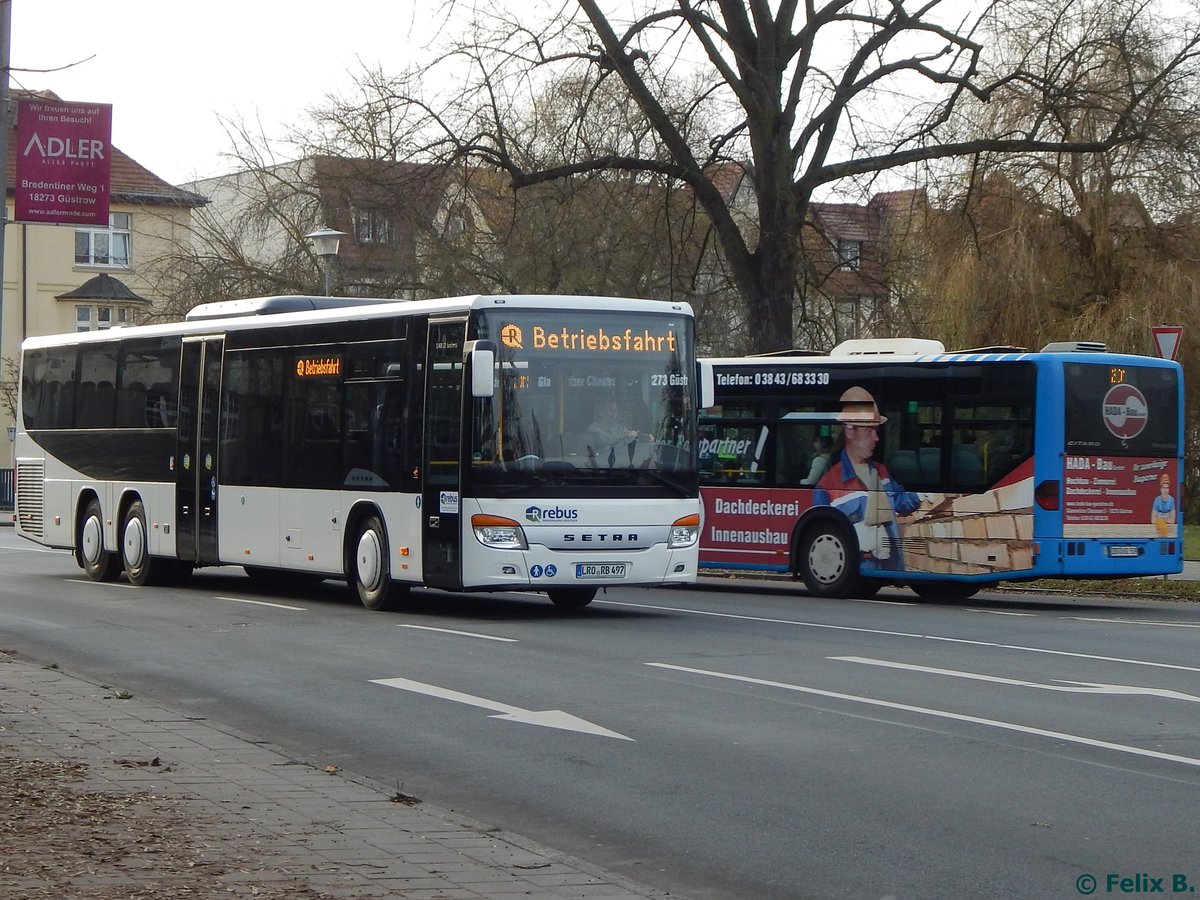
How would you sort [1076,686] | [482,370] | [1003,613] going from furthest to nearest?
[1003,613] < [482,370] < [1076,686]

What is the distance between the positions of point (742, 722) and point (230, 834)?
168 inches

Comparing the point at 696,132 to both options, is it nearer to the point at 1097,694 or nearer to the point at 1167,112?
the point at 1167,112

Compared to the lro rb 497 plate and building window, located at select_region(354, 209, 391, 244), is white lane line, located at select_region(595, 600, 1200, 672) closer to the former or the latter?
the lro rb 497 plate

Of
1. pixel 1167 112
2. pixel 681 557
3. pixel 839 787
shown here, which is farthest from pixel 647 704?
pixel 1167 112

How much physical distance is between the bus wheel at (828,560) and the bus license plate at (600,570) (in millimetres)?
5344

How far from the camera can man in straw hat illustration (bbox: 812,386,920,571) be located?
70.1 ft

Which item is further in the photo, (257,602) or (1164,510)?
(1164,510)

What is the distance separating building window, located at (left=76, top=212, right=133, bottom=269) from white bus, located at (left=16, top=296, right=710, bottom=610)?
5083 cm

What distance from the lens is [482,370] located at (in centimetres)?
1655

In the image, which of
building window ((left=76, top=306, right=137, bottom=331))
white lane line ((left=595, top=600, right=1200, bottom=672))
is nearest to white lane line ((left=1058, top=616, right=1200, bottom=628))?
white lane line ((left=595, top=600, right=1200, bottom=672))

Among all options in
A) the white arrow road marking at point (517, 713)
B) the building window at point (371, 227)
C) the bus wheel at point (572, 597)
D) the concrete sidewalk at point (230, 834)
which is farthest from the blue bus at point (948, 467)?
the concrete sidewalk at point (230, 834)

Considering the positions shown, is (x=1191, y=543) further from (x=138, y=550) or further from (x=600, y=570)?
(x=138, y=550)

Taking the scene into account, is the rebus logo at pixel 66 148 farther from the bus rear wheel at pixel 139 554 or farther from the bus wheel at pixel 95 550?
the bus wheel at pixel 95 550

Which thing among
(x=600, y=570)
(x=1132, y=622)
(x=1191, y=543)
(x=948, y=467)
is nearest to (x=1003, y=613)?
(x=1132, y=622)
